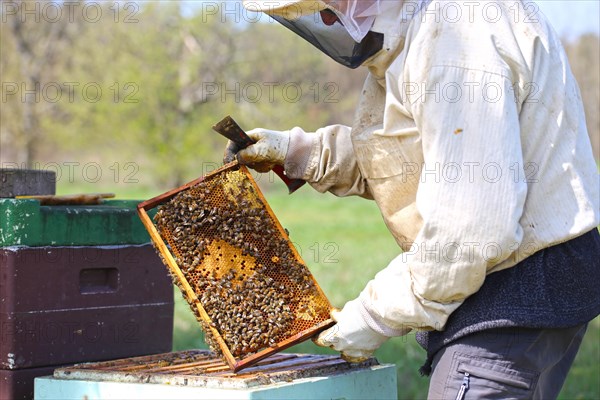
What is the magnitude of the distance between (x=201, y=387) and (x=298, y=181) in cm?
88

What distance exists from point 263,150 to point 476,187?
39.1 inches

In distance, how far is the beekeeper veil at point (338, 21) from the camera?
7.34 ft

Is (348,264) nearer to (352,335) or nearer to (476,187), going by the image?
(352,335)

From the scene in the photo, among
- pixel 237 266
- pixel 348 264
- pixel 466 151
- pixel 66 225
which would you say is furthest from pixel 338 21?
pixel 348 264

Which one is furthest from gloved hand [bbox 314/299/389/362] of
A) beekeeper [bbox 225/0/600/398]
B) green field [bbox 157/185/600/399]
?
green field [bbox 157/185/600/399]

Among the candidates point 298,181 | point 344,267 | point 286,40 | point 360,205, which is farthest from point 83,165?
point 298,181

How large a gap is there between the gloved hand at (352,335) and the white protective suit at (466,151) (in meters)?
0.04

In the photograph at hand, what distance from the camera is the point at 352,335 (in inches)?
93.4

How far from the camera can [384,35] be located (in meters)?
2.23

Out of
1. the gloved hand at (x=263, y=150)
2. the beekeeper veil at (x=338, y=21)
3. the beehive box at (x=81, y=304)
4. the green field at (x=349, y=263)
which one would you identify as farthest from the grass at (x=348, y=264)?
the beekeeper veil at (x=338, y=21)

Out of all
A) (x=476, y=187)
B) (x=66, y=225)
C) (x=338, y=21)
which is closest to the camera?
(x=476, y=187)

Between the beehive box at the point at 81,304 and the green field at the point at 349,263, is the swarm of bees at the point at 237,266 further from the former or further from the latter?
the green field at the point at 349,263

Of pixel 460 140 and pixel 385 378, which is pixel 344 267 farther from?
pixel 460 140

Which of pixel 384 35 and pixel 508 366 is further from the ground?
pixel 384 35
